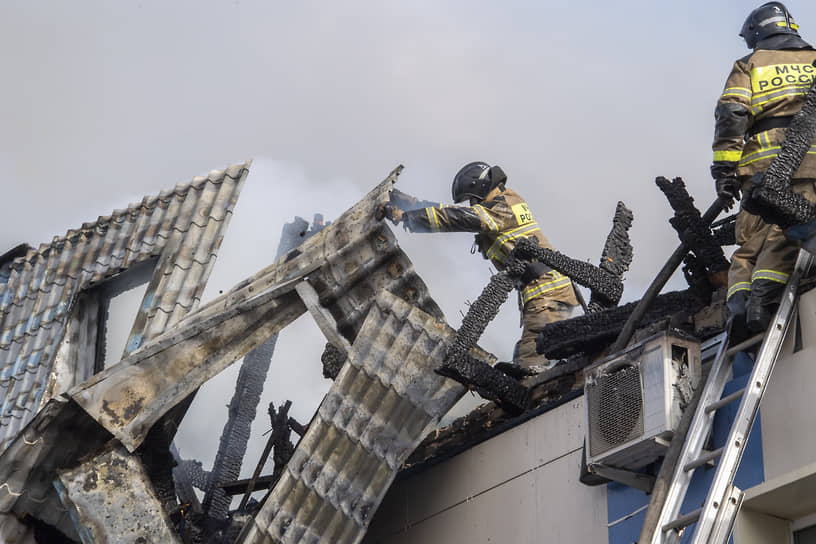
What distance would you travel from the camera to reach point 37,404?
35.4 feet

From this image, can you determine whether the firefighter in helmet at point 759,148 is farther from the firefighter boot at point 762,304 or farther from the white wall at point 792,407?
the white wall at point 792,407

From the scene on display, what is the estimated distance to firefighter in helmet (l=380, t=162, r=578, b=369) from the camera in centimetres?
1059

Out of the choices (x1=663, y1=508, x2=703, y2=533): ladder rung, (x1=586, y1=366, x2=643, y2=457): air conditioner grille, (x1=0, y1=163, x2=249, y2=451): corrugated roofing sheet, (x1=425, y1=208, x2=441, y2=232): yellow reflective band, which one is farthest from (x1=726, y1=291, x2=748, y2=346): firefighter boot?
(x1=0, y1=163, x2=249, y2=451): corrugated roofing sheet

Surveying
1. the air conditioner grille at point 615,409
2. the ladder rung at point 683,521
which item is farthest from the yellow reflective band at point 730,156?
the ladder rung at point 683,521

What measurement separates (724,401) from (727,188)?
56.0 inches

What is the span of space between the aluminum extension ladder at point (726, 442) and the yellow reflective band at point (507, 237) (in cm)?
377

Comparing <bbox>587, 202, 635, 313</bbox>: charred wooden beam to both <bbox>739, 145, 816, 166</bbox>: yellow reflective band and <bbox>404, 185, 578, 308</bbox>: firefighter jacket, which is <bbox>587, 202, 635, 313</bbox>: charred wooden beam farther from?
<bbox>739, 145, 816, 166</bbox>: yellow reflective band

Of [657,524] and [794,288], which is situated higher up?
[794,288]

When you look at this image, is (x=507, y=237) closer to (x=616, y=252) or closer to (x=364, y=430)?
(x=616, y=252)

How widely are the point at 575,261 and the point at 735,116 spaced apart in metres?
2.42

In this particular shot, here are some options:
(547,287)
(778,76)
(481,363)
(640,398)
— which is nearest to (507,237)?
(547,287)

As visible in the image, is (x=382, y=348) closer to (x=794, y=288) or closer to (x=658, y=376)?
(x=658, y=376)

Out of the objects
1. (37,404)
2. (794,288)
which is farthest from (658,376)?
(37,404)

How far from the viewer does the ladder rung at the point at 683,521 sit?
603cm
